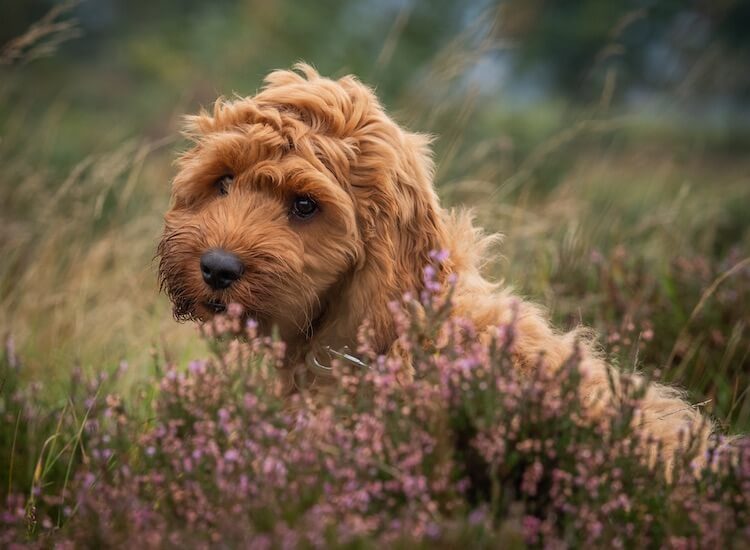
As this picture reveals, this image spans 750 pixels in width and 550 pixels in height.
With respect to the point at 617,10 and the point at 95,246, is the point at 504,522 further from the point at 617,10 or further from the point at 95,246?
the point at 617,10

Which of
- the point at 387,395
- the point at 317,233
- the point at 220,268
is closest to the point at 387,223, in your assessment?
the point at 317,233

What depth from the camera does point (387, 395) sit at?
8.52ft

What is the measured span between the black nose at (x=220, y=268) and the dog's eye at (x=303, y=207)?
35cm

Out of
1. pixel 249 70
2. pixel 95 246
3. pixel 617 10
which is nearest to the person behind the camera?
pixel 95 246

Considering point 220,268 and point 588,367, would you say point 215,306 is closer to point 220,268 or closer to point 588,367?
point 220,268

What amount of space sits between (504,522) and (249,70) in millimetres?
13475

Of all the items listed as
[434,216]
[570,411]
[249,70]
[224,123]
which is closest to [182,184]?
[224,123]

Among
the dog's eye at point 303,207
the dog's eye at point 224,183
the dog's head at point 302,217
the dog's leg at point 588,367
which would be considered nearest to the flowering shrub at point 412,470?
the dog's leg at point 588,367

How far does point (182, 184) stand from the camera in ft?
11.7

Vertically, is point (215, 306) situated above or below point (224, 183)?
below

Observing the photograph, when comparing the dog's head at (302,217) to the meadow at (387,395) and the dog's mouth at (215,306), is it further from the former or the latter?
the meadow at (387,395)

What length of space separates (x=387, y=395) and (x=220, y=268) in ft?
2.98

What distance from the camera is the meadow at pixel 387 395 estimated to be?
7.61ft

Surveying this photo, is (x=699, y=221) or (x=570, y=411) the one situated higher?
(x=699, y=221)
